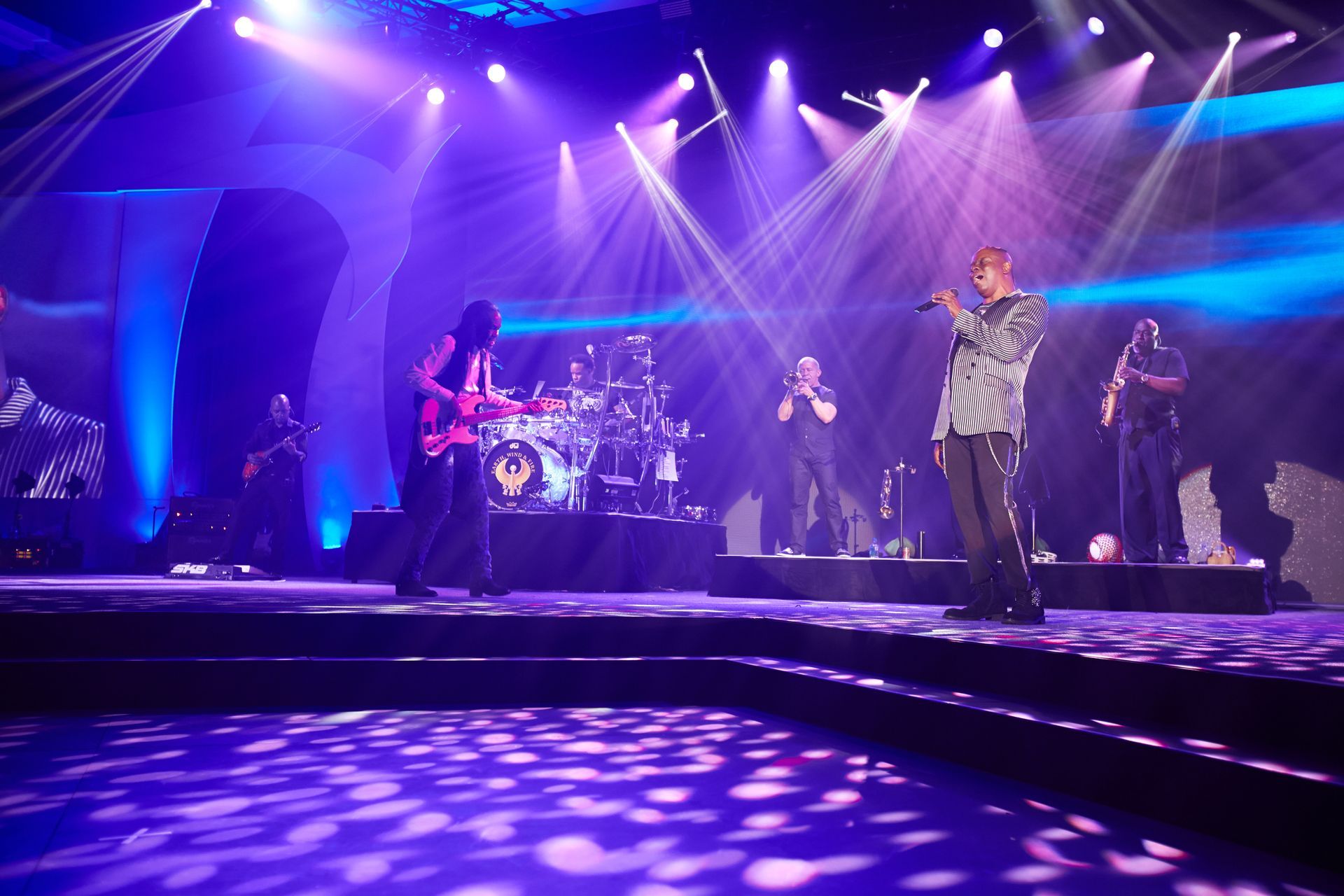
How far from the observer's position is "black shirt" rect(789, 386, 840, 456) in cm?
767

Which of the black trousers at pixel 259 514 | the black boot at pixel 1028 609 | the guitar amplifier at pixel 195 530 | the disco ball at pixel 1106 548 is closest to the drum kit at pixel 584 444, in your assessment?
the black trousers at pixel 259 514

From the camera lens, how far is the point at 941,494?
928 centimetres

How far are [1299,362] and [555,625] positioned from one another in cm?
802

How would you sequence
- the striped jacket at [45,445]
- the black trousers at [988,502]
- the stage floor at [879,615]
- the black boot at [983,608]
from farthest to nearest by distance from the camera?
the striped jacket at [45,445]
the black boot at [983,608]
the black trousers at [988,502]
the stage floor at [879,615]

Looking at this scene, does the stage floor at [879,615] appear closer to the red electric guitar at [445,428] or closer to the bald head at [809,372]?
the red electric guitar at [445,428]

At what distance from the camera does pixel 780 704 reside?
305 cm

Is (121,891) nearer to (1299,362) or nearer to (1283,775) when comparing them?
(1283,775)

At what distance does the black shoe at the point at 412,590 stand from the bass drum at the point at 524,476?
2609mm

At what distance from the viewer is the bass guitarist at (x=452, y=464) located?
486cm

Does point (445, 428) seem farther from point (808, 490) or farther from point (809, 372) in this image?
point (809, 372)

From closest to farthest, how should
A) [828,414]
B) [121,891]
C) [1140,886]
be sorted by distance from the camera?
[121,891]
[1140,886]
[828,414]

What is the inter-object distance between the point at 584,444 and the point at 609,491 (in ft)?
1.82

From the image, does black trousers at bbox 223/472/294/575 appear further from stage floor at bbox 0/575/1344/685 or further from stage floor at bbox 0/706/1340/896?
stage floor at bbox 0/706/1340/896

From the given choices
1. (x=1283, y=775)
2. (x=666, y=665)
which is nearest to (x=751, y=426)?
(x=666, y=665)
